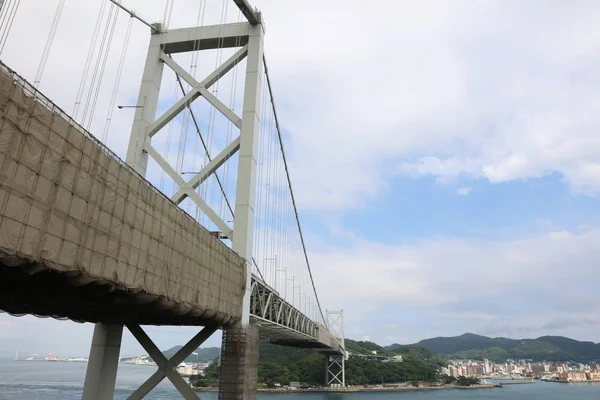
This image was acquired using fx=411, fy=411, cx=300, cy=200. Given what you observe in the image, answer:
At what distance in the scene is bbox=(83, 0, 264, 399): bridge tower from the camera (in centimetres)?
1320

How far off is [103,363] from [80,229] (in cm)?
850

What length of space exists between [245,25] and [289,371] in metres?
78.8

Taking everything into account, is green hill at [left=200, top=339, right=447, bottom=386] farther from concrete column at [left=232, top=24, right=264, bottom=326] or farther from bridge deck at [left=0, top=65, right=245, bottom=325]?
bridge deck at [left=0, top=65, right=245, bottom=325]

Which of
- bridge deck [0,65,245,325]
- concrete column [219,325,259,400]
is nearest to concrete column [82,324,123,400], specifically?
bridge deck [0,65,245,325]

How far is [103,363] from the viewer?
42.6 feet

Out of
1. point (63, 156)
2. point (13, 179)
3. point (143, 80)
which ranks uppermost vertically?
point (143, 80)

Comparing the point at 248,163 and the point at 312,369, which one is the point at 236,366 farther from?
the point at 312,369

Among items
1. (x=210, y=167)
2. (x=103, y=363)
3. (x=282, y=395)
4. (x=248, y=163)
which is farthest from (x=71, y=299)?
(x=282, y=395)

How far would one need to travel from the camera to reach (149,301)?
8.62m

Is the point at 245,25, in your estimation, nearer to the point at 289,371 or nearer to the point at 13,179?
the point at 13,179

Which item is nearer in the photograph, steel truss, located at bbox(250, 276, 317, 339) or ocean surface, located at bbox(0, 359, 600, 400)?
steel truss, located at bbox(250, 276, 317, 339)

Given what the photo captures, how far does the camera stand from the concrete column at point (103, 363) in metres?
12.4

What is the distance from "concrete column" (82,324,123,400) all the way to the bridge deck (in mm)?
2368

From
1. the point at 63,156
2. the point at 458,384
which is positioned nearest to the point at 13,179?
the point at 63,156
